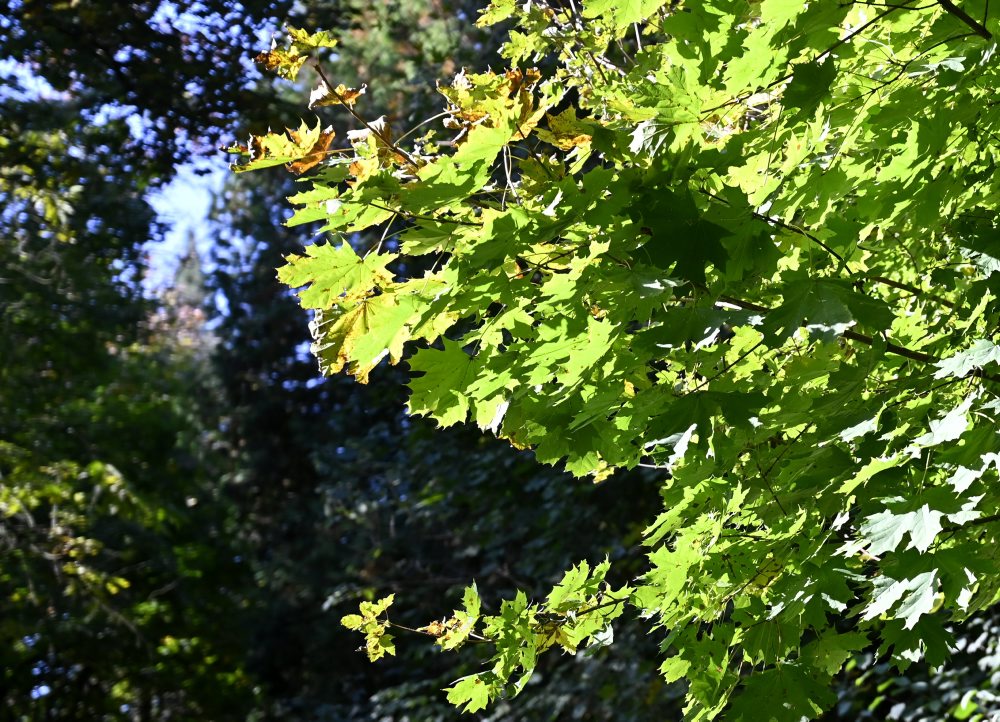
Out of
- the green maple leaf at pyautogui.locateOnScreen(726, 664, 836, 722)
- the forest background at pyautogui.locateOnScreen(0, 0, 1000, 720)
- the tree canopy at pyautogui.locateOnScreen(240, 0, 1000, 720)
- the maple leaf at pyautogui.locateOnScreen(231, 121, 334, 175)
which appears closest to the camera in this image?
the tree canopy at pyautogui.locateOnScreen(240, 0, 1000, 720)

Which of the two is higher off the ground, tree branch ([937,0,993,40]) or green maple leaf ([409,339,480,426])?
tree branch ([937,0,993,40])

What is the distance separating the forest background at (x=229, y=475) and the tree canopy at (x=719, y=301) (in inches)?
116

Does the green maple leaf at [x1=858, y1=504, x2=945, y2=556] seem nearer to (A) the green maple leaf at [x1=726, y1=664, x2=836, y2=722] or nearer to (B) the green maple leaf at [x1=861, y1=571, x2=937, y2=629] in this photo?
(B) the green maple leaf at [x1=861, y1=571, x2=937, y2=629]

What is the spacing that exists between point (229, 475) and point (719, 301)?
1408cm

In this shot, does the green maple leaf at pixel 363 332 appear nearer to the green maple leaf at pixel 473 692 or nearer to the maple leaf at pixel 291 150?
the maple leaf at pixel 291 150

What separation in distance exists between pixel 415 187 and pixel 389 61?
32.5 ft

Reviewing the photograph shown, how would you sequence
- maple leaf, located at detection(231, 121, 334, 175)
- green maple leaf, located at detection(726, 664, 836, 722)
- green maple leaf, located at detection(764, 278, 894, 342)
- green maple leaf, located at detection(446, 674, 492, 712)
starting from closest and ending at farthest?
green maple leaf, located at detection(764, 278, 894, 342)
maple leaf, located at detection(231, 121, 334, 175)
green maple leaf, located at detection(726, 664, 836, 722)
green maple leaf, located at detection(446, 674, 492, 712)

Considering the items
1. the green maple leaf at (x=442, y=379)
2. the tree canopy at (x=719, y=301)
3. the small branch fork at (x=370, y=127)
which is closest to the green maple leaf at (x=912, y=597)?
the tree canopy at (x=719, y=301)

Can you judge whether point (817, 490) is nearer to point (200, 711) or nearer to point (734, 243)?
point (734, 243)

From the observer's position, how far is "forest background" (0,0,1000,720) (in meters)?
6.60

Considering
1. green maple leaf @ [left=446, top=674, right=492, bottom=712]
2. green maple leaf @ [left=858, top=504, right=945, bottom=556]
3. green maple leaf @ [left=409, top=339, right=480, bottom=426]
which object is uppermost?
green maple leaf @ [left=409, top=339, right=480, bottom=426]

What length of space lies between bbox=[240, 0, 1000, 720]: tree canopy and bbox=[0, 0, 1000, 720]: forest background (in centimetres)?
294

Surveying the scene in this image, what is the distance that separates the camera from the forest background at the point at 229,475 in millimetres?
6602

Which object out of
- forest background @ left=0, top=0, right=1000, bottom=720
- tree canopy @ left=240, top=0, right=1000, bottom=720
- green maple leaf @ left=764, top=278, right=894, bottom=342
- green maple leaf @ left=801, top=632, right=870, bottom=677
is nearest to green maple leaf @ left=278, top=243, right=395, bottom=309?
tree canopy @ left=240, top=0, right=1000, bottom=720
